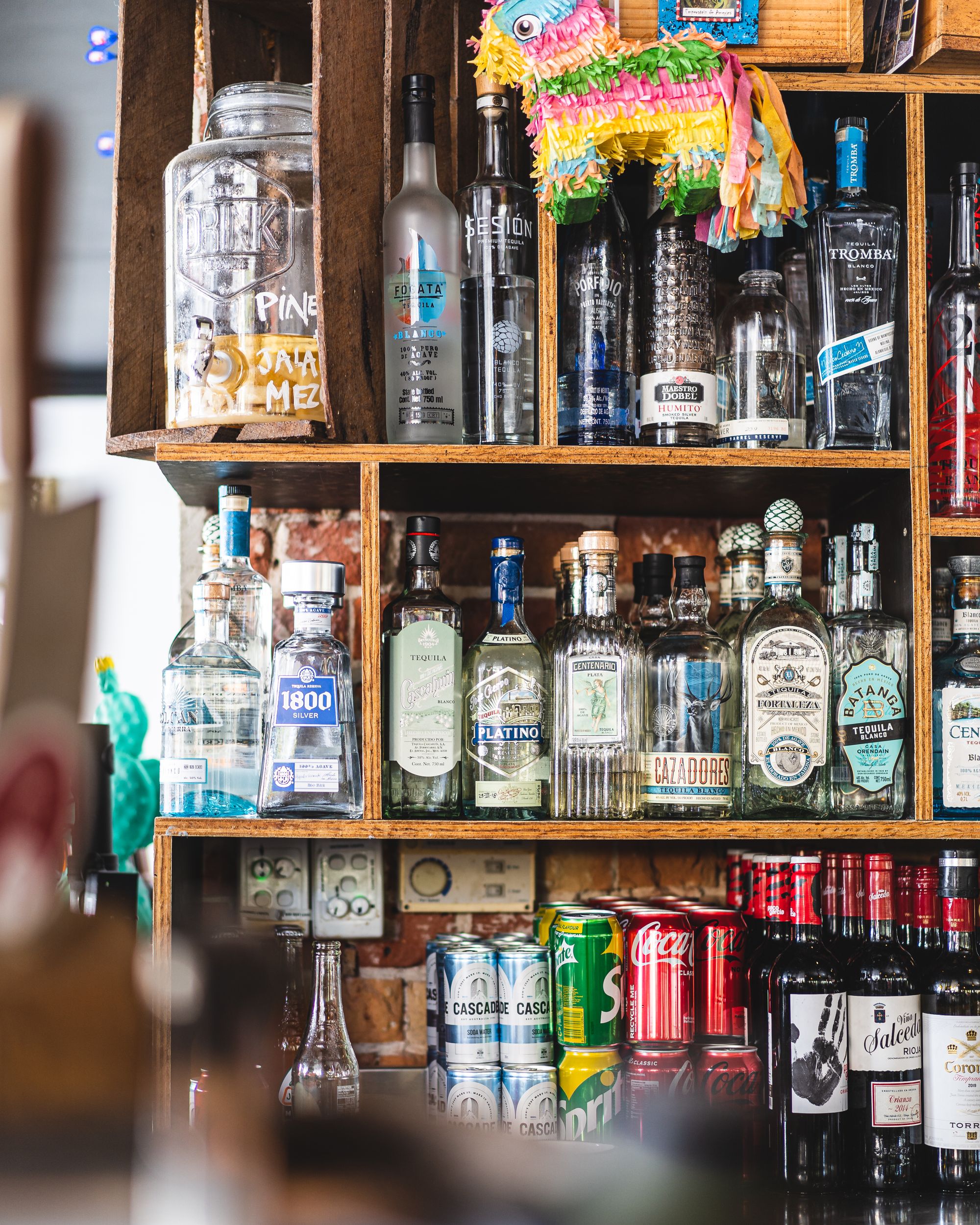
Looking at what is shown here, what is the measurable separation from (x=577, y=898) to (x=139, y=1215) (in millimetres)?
1303

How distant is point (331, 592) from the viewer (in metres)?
1.22

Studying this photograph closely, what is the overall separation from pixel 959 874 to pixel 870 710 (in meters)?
0.19

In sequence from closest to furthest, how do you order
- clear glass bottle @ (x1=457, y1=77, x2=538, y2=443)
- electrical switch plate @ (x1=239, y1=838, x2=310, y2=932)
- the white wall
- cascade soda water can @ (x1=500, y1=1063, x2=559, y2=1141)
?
1. cascade soda water can @ (x1=500, y1=1063, x2=559, y2=1141)
2. clear glass bottle @ (x1=457, y1=77, x2=538, y2=443)
3. electrical switch plate @ (x1=239, y1=838, x2=310, y2=932)
4. the white wall

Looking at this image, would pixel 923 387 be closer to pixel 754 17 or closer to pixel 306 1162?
pixel 754 17

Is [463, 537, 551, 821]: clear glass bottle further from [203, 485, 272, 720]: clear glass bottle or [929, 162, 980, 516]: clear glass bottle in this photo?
[929, 162, 980, 516]: clear glass bottle

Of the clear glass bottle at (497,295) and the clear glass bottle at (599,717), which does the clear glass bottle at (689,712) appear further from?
the clear glass bottle at (497,295)

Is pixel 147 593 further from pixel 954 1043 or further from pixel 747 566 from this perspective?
pixel 954 1043

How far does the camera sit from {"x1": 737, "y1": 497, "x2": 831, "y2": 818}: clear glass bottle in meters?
1.22

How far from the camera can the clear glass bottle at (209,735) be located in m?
1.19

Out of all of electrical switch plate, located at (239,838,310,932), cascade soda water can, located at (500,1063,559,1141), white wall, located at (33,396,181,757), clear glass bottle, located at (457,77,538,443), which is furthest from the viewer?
white wall, located at (33,396,181,757)

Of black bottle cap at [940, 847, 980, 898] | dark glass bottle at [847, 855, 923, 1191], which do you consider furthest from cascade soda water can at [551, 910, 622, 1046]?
black bottle cap at [940, 847, 980, 898]

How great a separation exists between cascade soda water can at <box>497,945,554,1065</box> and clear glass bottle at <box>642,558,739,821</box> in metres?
0.21

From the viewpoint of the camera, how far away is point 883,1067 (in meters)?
1.18

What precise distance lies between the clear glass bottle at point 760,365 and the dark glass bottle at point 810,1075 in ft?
1.87
